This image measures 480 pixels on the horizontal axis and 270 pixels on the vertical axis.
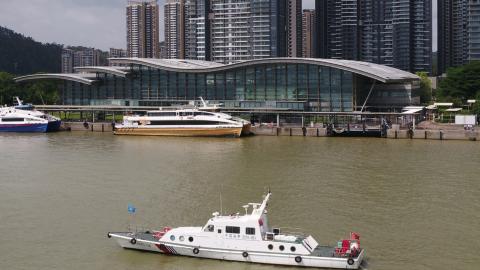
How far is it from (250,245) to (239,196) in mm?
8277

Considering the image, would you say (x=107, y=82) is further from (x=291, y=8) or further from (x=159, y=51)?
(x=159, y=51)

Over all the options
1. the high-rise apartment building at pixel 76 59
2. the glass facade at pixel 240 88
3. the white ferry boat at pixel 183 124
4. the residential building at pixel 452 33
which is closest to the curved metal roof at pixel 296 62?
the glass facade at pixel 240 88

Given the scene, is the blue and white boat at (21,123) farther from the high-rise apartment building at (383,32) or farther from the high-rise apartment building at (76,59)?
the high-rise apartment building at (76,59)

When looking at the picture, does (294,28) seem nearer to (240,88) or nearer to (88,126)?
(240,88)

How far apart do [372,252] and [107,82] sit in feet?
174

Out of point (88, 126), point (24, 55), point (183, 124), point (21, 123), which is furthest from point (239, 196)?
point (24, 55)

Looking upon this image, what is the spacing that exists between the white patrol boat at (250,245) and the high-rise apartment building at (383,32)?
9081 cm

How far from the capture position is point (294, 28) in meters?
116

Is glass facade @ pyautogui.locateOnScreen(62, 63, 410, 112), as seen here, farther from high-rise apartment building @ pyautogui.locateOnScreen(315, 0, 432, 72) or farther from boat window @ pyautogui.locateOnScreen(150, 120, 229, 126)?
high-rise apartment building @ pyautogui.locateOnScreen(315, 0, 432, 72)

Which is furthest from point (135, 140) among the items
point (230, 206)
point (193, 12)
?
point (193, 12)

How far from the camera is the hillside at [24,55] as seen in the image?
16288 cm

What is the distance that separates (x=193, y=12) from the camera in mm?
112188

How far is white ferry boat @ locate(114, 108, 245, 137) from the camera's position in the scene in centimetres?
5228

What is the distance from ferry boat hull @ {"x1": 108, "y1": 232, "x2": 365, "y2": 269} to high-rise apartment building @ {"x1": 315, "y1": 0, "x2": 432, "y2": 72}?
90929 millimetres
